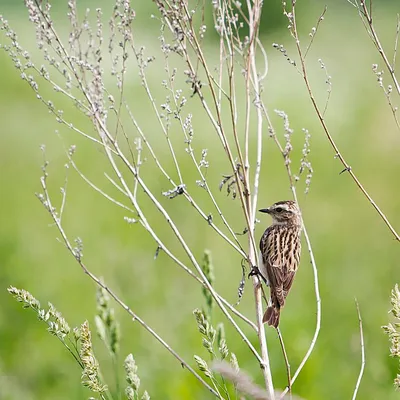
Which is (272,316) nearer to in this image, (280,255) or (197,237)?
(280,255)

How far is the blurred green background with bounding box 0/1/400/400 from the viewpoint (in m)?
5.88

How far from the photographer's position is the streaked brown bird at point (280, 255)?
12.4 feet

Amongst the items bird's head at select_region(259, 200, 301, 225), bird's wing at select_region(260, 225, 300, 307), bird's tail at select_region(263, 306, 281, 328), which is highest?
bird's head at select_region(259, 200, 301, 225)

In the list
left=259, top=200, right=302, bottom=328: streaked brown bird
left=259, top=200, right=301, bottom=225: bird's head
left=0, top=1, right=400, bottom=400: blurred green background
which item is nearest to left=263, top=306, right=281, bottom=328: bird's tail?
left=259, top=200, right=302, bottom=328: streaked brown bird

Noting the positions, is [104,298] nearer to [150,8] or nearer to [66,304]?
[66,304]

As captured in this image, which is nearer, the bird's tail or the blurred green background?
the bird's tail

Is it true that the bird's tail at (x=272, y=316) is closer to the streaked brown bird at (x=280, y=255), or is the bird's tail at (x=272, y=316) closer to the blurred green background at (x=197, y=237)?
the streaked brown bird at (x=280, y=255)

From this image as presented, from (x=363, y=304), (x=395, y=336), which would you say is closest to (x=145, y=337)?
(x=363, y=304)

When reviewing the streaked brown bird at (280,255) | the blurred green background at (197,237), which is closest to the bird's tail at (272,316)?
the streaked brown bird at (280,255)

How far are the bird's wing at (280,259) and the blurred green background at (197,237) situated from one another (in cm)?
71

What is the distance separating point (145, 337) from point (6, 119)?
27.4ft

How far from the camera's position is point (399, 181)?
37.7 ft

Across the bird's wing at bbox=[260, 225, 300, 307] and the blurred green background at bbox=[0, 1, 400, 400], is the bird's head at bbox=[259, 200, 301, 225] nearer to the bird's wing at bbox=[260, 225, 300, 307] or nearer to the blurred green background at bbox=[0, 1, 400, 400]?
the bird's wing at bbox=[260, 225, 300, 307]

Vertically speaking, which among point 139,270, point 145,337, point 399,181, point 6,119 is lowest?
point 145,337
